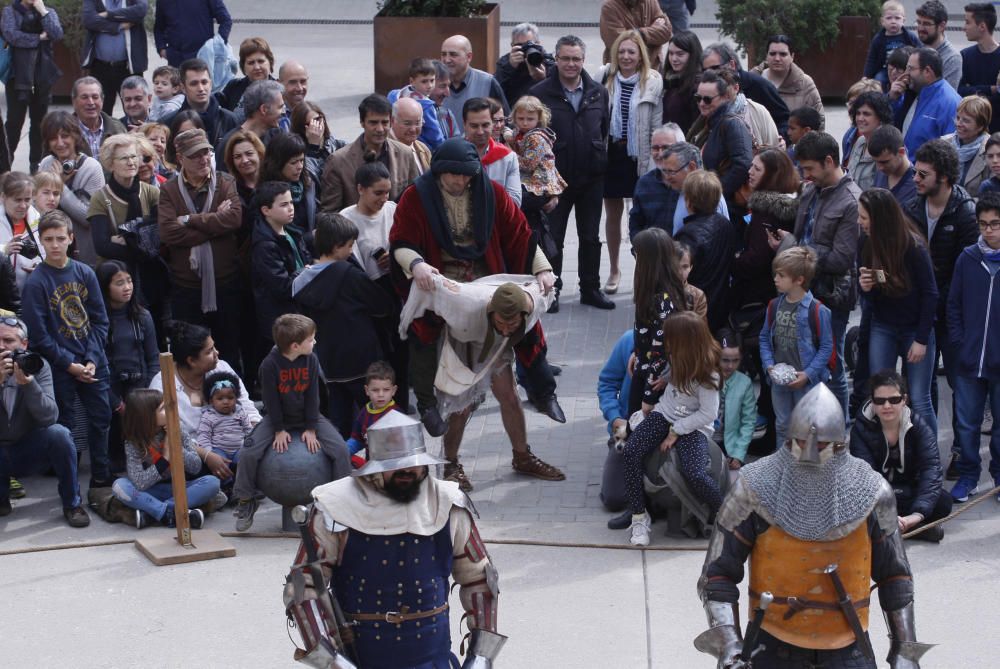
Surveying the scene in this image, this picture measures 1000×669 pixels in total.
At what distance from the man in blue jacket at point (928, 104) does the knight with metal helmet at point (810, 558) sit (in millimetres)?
5809

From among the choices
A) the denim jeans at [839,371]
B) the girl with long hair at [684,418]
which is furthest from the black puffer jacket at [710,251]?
the girl with long hair at [684,418]

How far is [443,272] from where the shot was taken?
785cm

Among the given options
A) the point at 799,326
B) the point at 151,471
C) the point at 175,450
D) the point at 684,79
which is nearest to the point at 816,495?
the point at 799,326

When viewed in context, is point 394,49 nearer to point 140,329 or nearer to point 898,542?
point 140,329

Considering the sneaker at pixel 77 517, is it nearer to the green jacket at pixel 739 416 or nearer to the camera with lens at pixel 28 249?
the camera with lens at pixel 28 249

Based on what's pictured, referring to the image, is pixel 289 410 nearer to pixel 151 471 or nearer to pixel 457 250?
pixel 151 471

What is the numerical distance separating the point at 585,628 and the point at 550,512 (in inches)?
49.7

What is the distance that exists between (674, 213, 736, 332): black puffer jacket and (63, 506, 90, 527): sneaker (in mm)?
3510

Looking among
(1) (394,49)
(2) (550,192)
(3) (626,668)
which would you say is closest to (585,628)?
(3) (626,668)

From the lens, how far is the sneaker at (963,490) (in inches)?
302

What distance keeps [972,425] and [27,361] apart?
15.9ft

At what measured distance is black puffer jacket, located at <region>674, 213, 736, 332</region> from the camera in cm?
827

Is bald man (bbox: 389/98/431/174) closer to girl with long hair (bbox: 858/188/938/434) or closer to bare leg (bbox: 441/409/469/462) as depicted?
bare leg (bbox: 441/409/469/462)

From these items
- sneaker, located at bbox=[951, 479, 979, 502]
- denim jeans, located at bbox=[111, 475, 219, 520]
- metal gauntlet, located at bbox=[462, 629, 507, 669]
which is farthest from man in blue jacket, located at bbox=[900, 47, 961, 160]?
metal gauntlet, located at bbox=[462, 629, 507, 669]
